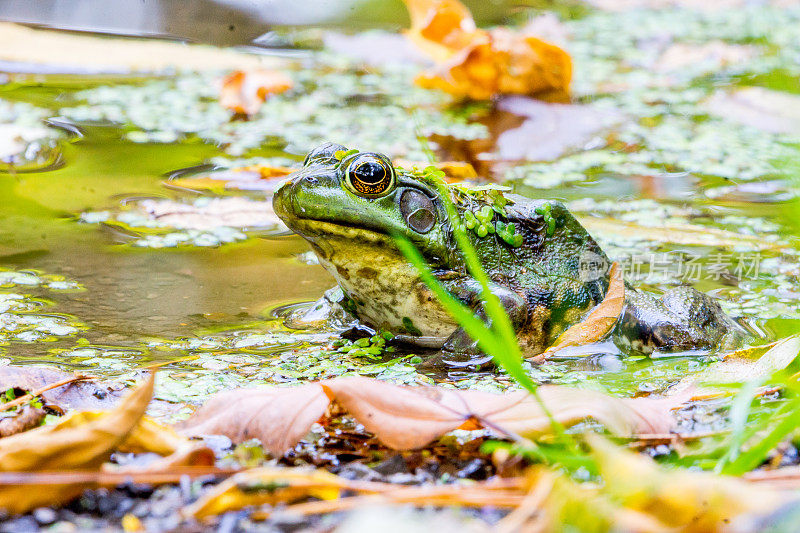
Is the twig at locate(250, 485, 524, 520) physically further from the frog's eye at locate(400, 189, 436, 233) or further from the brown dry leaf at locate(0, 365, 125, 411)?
the frog's eye at locate(400, 189, 436, 233)

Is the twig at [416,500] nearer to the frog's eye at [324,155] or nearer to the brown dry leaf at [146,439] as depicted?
the brown dry leaf at [146,439]

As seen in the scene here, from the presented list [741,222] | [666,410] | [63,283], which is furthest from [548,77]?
[666,410]

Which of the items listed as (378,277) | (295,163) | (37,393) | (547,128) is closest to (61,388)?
(37,393)

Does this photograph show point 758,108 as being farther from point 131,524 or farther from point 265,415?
point 131,524

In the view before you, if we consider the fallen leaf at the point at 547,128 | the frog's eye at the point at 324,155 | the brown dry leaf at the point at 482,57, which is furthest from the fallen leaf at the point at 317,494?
the brown dry leaf at the point at 482,57

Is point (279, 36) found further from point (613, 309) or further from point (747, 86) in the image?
point (613, 309)

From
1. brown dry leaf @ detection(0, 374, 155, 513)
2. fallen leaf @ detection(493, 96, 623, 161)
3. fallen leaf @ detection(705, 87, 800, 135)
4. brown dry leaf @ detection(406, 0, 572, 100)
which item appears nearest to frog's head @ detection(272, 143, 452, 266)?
brown dry leaf @ detection(0, 374, 155, 513)
